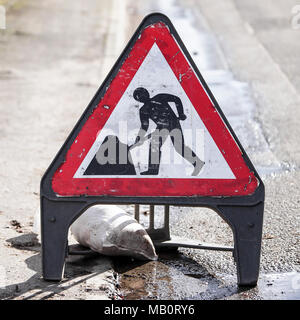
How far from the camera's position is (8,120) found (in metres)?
8.26

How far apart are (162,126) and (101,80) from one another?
19.6ft

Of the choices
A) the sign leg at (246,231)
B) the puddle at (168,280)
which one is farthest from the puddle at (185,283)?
the sign leg at (246,231)

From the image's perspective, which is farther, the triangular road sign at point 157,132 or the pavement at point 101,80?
the pavement at point 101,80

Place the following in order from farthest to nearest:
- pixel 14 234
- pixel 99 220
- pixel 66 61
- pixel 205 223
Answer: pixel 66 61 → pixel 205 223 → pixel 14 234 → pixel 99 220

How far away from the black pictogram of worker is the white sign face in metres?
0.01

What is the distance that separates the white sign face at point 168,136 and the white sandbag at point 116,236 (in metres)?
0.59

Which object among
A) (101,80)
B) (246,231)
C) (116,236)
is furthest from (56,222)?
(101,80)

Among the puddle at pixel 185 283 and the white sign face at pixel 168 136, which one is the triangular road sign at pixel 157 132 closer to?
the white sign face at pixel 168 136

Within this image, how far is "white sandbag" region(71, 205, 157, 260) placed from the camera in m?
4.82

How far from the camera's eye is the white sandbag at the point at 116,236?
190 inches

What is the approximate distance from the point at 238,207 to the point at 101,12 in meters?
12.6
